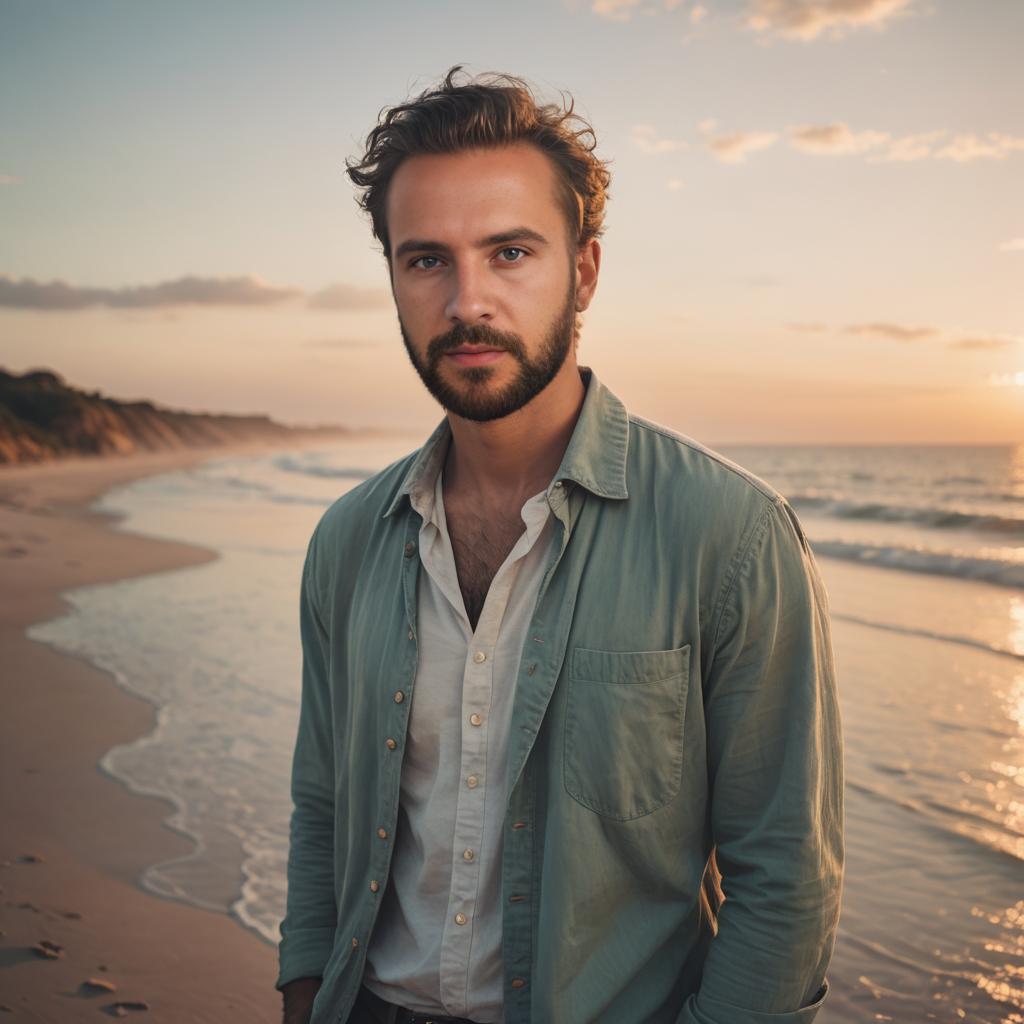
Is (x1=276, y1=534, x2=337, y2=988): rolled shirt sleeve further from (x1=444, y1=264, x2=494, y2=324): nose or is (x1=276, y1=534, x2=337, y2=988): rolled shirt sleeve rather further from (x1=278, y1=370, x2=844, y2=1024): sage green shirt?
(x1=444, y1=264, x2=494, y2=324): nose

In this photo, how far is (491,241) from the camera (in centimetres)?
192

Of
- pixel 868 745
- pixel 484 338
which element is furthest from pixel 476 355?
pixel 868 745

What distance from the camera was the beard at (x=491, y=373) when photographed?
1.93 meters

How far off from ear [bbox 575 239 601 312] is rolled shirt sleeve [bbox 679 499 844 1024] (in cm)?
86

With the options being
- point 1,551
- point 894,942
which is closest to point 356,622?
point 894,942

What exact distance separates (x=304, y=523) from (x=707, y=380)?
25316 millimetres

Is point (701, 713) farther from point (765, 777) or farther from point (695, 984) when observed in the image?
point (695, 984)

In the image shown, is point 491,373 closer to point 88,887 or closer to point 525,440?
point 525,440

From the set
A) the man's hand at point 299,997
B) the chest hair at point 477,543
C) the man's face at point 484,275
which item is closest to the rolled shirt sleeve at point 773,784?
the chest hair at point 477,543

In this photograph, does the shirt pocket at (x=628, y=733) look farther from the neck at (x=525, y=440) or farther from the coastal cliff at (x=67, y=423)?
the coastal cliff at (x=67, y=423)

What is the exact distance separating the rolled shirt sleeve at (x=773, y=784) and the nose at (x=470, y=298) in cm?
75

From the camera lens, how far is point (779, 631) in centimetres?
159

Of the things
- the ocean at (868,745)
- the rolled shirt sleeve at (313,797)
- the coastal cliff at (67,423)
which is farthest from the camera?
the coastal cliff at (67,423)

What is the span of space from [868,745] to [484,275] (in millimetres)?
5155
